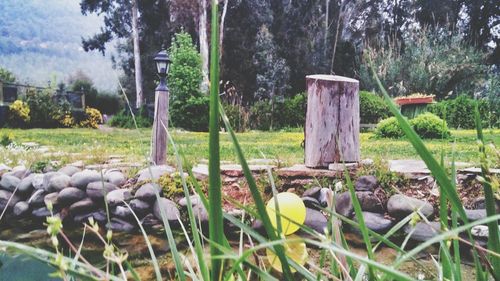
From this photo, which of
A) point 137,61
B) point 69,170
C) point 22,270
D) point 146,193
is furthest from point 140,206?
point 137,61

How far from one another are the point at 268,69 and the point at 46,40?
216 cm

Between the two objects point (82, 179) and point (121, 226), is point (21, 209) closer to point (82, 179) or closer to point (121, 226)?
point (82, 179)

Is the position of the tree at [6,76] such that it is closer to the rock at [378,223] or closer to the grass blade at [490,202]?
the rock at [378,223]

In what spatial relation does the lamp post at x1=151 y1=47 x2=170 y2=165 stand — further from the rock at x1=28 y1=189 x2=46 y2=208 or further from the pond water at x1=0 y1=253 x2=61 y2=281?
the pond water at x1=0 y1=253 x2=61 y2=281

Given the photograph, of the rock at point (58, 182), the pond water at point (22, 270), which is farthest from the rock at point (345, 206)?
the rock at point (58, 182)

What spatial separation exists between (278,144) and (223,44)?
74.9 inches

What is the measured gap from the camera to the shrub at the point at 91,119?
14.3ft

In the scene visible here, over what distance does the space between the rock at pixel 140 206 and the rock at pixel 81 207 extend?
0.71ft

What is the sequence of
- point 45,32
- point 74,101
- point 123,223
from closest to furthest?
point 123,223, point 45,32, point 74,101

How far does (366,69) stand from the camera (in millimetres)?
4793

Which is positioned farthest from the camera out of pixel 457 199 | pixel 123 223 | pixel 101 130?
pixel 101 130

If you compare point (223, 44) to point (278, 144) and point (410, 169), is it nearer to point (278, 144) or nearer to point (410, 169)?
point (278, 144)

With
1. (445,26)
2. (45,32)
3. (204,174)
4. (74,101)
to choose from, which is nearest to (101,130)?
(74,101)

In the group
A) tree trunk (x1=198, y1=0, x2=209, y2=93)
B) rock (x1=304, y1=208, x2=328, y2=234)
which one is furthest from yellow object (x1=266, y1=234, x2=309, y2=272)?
tree trunk (x1=198, y1=0, x2=209, y2=93)
